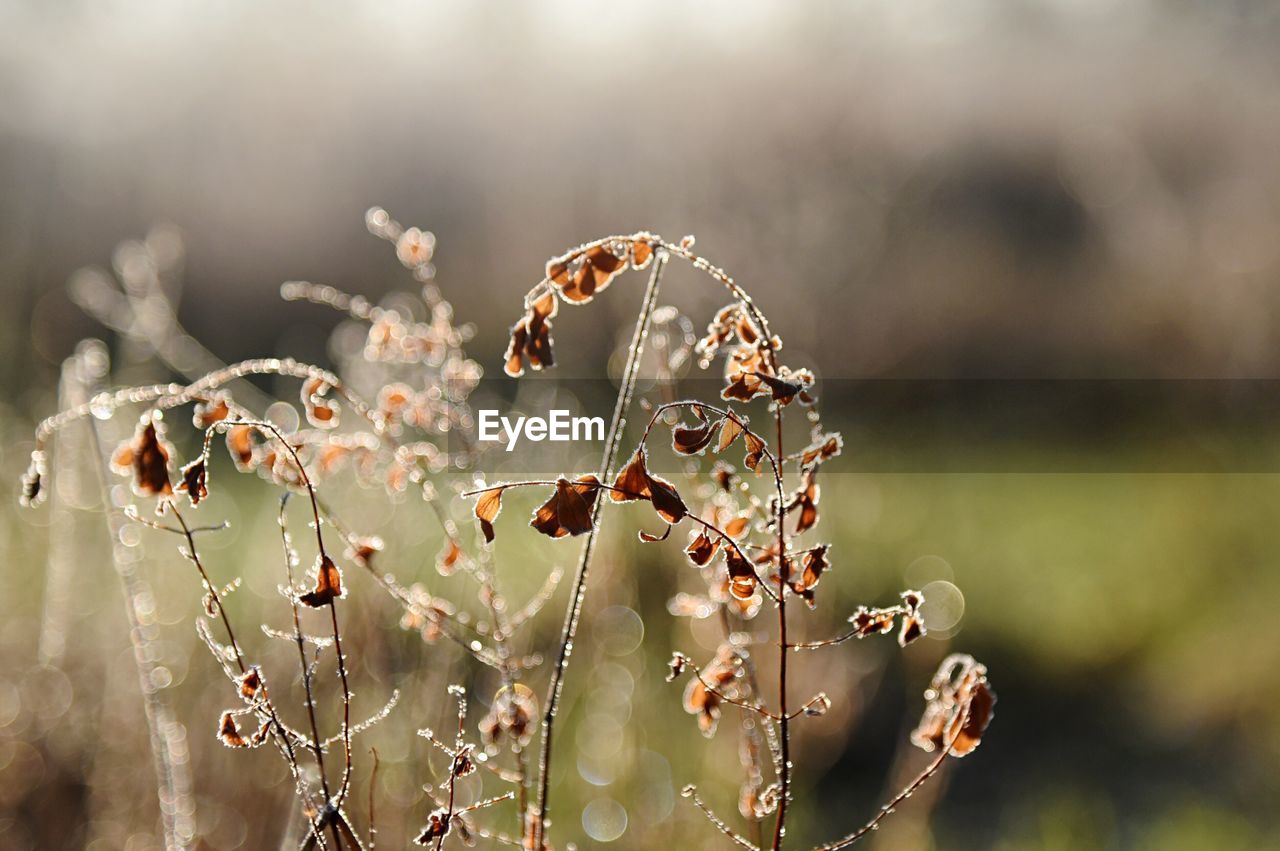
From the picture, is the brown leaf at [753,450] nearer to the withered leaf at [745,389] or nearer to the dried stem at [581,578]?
the withered leaf at [745,389]

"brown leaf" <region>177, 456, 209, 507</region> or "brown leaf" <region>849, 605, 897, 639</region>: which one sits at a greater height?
"brown leaf" <region>177, 456, 209, 507</region>

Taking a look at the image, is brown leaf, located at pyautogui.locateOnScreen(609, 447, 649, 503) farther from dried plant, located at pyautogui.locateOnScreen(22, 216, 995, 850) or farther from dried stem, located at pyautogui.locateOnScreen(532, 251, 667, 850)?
dried stem, located at pyautogui.locateOnScreen(532, 251, 667, 850)

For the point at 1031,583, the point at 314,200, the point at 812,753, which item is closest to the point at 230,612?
the point at 812,753

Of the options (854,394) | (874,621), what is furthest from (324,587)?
(854,394)

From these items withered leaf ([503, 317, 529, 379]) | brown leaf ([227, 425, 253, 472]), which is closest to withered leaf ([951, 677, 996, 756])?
withered leaf ([503, 317, 529, 379])

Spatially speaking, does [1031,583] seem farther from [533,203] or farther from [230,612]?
[533,203]

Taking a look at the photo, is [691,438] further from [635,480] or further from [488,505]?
[488,505]

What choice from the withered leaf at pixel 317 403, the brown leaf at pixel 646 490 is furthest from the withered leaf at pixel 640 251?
the withered leaf at pixel 317 403
